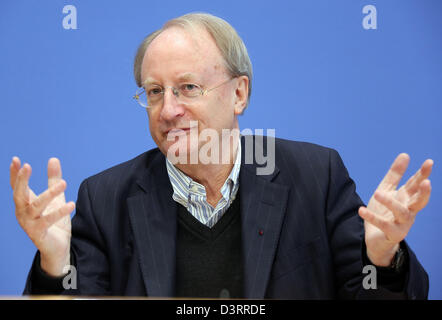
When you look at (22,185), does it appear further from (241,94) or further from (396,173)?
(396,173)

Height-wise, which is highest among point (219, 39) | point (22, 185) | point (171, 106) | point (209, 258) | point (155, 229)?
point (219, 39)

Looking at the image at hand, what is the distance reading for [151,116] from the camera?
Answer: 1.96 metres

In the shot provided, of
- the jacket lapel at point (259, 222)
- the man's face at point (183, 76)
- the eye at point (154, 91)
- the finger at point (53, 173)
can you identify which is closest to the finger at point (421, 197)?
Answer: the jacket lapel at point (259, 222)

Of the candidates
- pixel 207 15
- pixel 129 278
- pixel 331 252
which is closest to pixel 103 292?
pixel 129 278

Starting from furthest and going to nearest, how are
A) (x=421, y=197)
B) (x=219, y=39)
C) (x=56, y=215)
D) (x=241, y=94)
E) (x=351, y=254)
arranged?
(x=241, y=94)
(x=219, y=39)
(x=351, y=254)
(x=56, y=215)
(x=421, y=197)

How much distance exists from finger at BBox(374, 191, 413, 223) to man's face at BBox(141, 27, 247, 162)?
716 mm

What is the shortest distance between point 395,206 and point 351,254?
16.0 inches

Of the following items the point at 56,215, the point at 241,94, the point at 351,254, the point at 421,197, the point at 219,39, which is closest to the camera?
the point at 421,197

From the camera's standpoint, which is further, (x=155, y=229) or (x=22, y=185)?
(x=155, y=229)

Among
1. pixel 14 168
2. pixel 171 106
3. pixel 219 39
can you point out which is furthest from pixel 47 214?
pixel 219 39

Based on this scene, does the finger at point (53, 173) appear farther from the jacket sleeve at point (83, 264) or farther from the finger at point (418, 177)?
the finger at point (418, 177)

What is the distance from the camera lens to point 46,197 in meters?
1.57
